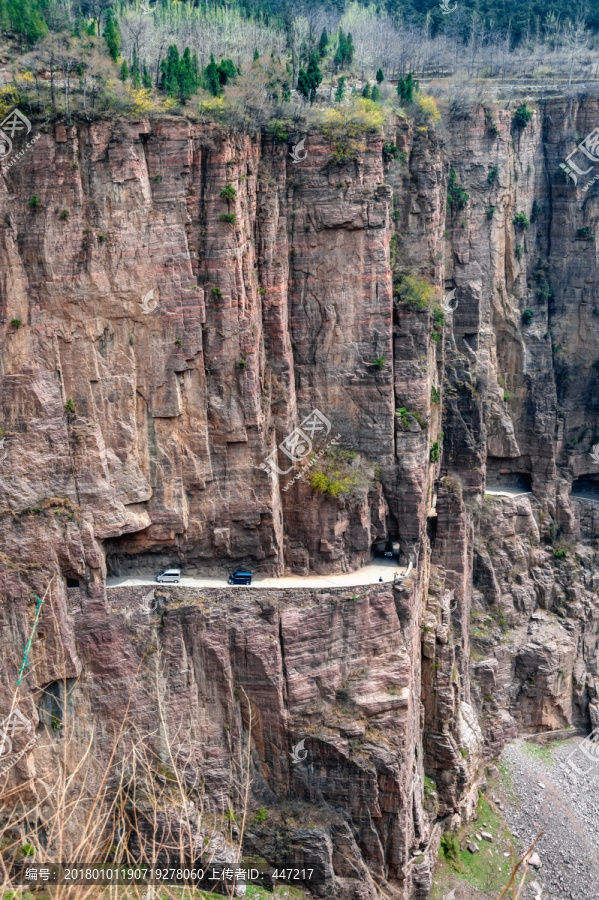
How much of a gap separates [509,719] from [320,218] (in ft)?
93.0

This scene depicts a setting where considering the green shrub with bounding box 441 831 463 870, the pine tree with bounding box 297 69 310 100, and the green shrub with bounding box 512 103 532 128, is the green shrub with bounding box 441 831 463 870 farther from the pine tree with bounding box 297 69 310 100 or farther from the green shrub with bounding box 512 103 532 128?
the green shrub with bounding box 512 103 532 128

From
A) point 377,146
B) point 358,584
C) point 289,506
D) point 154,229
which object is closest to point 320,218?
point 377,146

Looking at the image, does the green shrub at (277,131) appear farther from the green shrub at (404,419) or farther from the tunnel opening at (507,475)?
the tunnel opening at (507,475)

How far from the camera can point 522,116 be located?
54938mm

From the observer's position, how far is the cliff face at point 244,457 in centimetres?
3722

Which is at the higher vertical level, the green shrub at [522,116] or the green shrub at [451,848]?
the green shrub at [522,116]

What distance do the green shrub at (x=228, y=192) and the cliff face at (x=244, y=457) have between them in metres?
0.14

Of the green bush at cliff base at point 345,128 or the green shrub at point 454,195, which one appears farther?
the green shrub at point 454,195

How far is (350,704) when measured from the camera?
4112 centimetres

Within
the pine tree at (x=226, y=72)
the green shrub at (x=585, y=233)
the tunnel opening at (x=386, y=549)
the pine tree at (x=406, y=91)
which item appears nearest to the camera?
the pine tree at (x=226, y=72)

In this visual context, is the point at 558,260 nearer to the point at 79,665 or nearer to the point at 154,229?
the point at 154,229

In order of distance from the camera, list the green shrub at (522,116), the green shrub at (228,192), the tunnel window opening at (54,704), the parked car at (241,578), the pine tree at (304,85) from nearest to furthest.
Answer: the tunnel window opening at (54,704)
the green shrub at (228,192)
the parked car at (241,578)
the pine tree at (304,85)
the green shrub at (522,116)

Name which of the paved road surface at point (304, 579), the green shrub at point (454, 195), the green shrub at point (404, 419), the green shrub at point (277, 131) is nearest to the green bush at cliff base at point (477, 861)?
the paved road surface at point (304, 579)

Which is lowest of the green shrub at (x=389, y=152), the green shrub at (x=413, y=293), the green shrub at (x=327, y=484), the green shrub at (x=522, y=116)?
the green shrub at (x=327, y=484)
